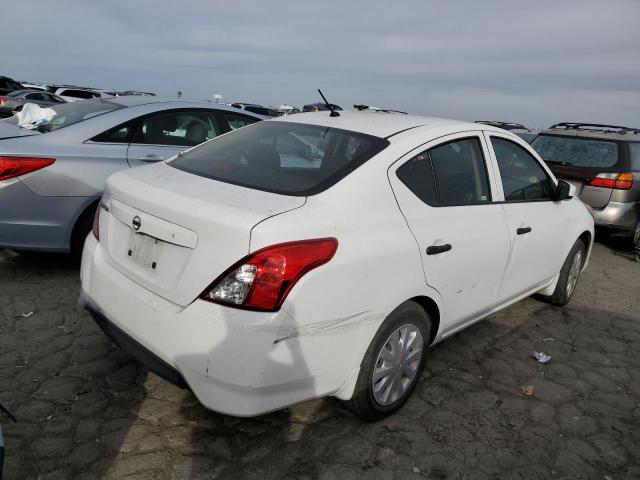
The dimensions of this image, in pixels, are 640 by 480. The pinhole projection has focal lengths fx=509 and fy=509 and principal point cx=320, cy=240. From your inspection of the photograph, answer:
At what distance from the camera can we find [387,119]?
3158 millimetres

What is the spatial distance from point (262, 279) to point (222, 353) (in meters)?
0.34

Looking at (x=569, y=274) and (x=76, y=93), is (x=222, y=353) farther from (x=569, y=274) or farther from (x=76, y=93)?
(x=76, y=93)

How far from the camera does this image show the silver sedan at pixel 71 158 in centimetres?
382

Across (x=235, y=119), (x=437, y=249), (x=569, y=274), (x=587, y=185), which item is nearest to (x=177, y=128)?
(x=235, y=119)

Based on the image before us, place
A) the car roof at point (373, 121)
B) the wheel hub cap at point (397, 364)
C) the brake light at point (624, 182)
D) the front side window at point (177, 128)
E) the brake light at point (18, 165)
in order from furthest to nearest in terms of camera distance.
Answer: the brake light at point (624, 182), the front side window at point (177, 128), the brake light at point (18, 165), the car roof at point (373, 121), the wheel hub cap at point (397, 364)

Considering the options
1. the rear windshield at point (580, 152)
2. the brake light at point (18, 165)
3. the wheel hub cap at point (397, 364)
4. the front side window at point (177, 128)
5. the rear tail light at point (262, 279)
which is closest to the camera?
the rear tail light at point (262, 279)

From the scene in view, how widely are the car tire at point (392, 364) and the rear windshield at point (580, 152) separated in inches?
189

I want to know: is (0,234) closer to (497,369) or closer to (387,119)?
(387,119)

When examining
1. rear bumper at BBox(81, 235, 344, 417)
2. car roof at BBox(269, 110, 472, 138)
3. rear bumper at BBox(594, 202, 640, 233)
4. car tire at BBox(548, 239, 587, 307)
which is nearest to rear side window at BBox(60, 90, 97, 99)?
rear bumper at BBox(594, 202, 640, 233)

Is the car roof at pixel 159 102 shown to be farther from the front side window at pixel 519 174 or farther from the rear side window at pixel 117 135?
the front side window at pixel 519 174

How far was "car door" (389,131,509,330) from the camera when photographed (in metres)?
2.62

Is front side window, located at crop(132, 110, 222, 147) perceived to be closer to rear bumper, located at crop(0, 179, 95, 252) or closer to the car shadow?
rear bumper, located at crop(0, 179, 95, 252)

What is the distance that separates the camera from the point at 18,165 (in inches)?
149

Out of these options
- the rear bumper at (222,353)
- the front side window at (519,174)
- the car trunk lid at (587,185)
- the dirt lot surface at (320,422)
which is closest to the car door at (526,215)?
the front side window at (519,174)
